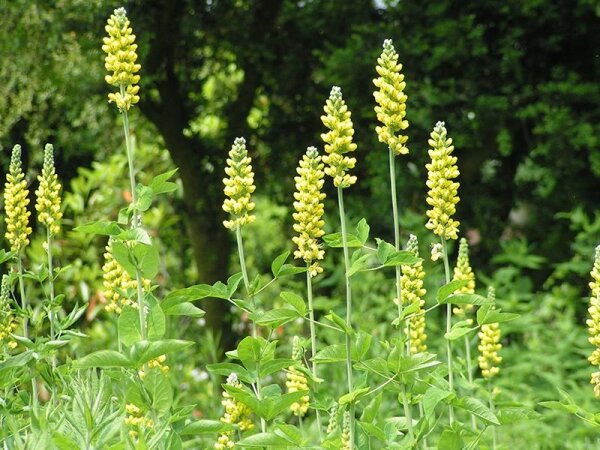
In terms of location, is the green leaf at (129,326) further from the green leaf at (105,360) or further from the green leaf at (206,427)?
the green leaf at (206,427)

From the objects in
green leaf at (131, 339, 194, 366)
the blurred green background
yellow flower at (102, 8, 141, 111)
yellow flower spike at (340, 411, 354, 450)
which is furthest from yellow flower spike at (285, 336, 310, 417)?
the blurred green background

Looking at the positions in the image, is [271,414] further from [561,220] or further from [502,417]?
[561,220]

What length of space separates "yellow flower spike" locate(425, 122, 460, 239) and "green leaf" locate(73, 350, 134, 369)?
69 centimetres

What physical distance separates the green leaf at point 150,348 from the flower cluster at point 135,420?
14.6 inches

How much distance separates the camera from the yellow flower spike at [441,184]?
7.06ft

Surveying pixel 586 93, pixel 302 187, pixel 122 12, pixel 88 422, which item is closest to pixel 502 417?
pixel 302 187

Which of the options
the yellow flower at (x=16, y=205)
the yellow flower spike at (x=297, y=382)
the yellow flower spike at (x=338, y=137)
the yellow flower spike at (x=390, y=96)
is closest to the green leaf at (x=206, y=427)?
the yellow flower spike at (x=297, y=382)

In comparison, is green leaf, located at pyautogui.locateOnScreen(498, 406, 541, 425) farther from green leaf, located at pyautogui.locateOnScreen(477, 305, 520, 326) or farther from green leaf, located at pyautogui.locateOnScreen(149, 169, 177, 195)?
green leaf, located at pyautogui.locateOnScreen(149, 169, 177, 195)

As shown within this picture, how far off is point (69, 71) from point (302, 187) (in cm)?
408

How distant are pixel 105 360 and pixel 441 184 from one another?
80cm

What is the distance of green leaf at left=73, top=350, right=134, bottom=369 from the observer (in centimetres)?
191

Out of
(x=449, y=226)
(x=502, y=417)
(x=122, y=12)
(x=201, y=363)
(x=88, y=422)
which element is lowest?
(x=201, y=363)

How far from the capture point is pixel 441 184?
2.16 meters

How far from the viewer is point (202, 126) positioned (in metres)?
7.12
